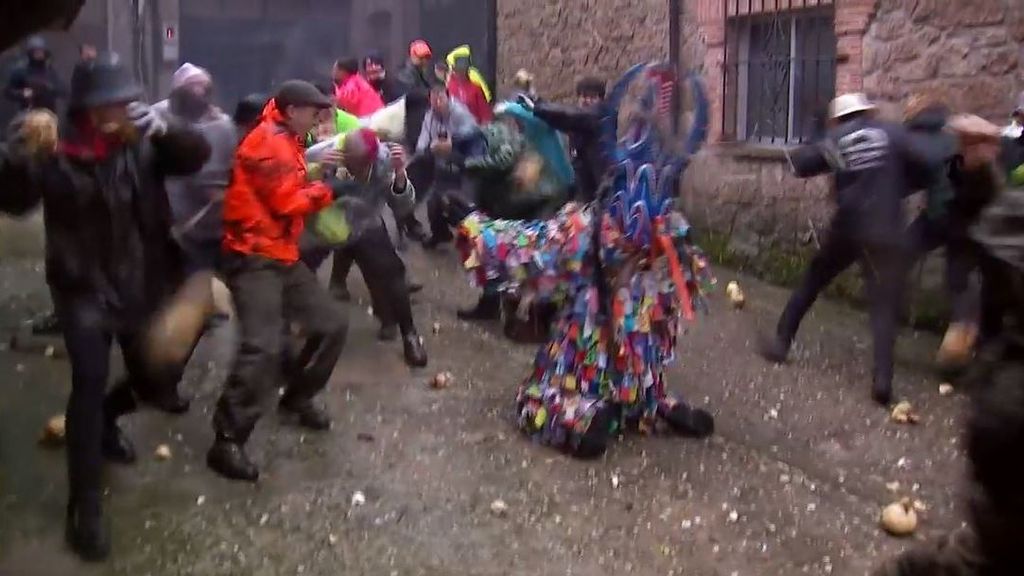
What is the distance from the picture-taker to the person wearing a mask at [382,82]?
11.5 m

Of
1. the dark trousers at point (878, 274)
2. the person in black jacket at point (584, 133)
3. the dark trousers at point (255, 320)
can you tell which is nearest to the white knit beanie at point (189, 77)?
the dark trousers at point (255, 320)

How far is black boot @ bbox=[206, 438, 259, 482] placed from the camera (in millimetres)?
5363

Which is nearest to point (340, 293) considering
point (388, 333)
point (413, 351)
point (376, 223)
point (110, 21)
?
point (388, 333)

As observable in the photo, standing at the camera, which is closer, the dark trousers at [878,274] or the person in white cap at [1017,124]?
the dark trousers at [878,274]

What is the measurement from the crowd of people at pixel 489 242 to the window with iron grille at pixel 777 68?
6.08ft

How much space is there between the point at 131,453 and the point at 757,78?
6125 mm

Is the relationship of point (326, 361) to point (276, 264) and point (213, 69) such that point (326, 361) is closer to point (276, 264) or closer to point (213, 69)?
point (276, 264)

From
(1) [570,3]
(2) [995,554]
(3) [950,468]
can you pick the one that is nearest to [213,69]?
(1) [570,3]

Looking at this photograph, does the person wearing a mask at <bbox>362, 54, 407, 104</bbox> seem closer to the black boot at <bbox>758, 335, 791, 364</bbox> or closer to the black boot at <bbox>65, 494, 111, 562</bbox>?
the black boot at <bbox>758, 335, 791, 364</bbox>

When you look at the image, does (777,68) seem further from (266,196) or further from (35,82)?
(35,82)

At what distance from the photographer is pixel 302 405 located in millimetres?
6074

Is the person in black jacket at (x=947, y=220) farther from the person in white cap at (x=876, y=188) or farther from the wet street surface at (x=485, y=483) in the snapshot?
the wet street surface at (x=485, y=483)

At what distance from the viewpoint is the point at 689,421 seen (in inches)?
239

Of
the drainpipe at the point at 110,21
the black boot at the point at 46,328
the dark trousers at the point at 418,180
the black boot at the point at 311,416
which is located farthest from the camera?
the drainpipe at the point at 110,21
